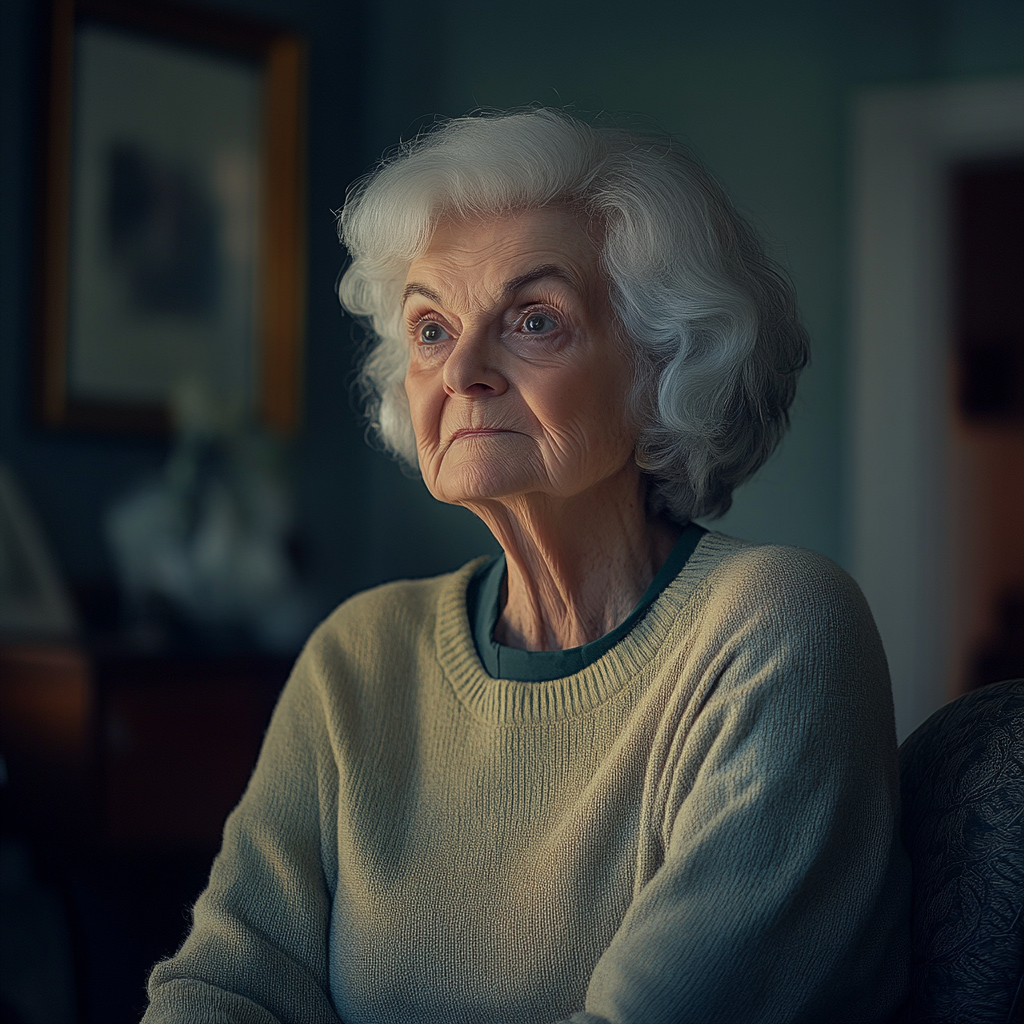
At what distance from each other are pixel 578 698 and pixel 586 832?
139mm

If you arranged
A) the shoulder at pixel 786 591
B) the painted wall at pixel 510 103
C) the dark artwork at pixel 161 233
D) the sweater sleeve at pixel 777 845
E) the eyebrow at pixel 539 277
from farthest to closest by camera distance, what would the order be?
1. the dark artwork at pixel 161 233
2. the painted wall at pixel 510 103
3. the eyebrow at pixel 539 277
4. the shoulder at pixel 786 591
5. the sweater sleeve at pixel 777 845

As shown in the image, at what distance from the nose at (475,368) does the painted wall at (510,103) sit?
1494 millimetres

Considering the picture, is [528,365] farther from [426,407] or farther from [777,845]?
[777,845]

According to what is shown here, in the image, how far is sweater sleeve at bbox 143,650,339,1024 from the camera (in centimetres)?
108

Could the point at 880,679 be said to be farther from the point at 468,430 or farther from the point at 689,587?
the point at 468,430

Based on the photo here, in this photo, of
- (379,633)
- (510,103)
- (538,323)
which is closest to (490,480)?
(538,323)

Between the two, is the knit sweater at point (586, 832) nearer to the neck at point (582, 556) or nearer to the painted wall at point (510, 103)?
the neck at point (582, 556)

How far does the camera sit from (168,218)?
9.61ft

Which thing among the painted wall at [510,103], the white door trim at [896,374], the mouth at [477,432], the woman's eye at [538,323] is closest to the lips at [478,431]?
the mouth at [477,432]

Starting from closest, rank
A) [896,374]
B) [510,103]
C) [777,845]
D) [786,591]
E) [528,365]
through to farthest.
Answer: [777,845] → [786,591] → [528,365] → [896,374] → [510,103]

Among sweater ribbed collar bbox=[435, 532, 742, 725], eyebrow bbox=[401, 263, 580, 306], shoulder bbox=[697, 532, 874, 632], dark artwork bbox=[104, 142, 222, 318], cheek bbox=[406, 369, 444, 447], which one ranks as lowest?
sweater ribbed collar bbox=[435, 532, 742, 725]

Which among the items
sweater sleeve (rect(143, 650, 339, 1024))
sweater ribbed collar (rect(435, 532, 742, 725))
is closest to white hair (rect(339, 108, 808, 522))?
sweater ribbed collar (rect(435, 532, 742, 725))

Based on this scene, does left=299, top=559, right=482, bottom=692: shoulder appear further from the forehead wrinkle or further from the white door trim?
the white door trim

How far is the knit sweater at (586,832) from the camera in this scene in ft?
3.00
